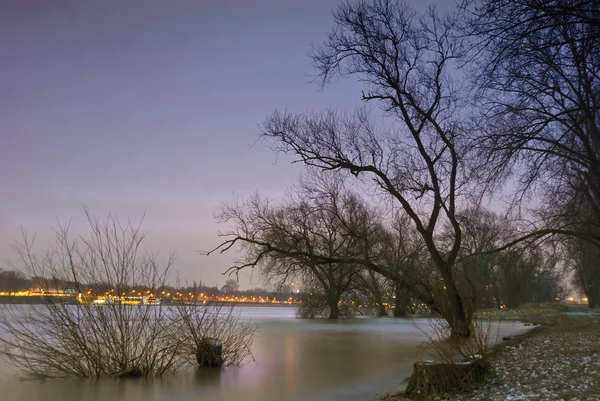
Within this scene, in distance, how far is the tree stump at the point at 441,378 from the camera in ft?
24.9

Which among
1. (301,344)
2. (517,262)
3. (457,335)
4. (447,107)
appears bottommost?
(301,344)

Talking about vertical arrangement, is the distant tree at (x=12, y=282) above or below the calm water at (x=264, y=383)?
above

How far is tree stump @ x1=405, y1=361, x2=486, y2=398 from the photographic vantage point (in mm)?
7582

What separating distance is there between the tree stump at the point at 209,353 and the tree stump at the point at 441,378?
4674 mm

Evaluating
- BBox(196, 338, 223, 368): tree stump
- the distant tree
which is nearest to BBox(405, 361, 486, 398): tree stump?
BBox(196, 338, 223, 368): tree stump

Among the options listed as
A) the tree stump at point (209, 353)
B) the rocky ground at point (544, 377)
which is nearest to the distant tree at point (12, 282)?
the tree stump at point (209, 353)

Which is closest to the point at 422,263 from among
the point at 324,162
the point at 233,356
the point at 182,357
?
the point at 324,162

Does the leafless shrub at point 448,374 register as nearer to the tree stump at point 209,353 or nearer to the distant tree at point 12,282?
the tree stump at point 209,353

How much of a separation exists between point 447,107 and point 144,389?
41.8 feet

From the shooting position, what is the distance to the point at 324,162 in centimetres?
1692

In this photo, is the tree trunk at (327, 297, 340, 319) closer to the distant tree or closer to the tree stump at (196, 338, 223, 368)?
the tree stump at (196, 338, 223, 368)

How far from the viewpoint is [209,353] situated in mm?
10781

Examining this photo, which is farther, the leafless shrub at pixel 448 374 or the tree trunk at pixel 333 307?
the tree trunk at pixel 333 307

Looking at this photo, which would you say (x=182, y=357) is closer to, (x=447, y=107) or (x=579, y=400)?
(x=579, y=400)
